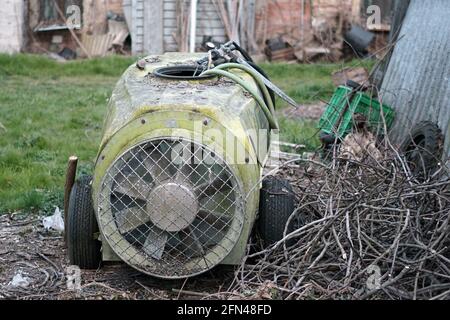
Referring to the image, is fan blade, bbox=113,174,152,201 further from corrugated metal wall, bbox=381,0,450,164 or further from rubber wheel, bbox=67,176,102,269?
corrugated metal wall, bbox=381,0,450,164

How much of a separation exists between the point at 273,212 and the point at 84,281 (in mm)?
1339

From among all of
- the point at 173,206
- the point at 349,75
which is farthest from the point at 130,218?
the point at 349,75

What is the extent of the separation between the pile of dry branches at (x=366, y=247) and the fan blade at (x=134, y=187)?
0.79 meters

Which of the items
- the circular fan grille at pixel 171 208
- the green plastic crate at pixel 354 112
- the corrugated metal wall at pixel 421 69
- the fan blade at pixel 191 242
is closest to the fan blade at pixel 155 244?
the circular fan grille at pixel 171 208

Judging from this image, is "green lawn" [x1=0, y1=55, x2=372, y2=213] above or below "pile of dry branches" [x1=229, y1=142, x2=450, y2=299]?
below

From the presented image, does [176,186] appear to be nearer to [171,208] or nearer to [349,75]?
[171,208]

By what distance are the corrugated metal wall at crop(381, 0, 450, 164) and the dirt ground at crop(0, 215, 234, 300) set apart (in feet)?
10.3

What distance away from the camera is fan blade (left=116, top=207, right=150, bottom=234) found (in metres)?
4.90

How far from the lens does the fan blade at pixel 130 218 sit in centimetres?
490

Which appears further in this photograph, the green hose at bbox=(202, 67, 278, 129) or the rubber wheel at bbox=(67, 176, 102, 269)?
the green hose at bbox=(202, 67, 278, 129)

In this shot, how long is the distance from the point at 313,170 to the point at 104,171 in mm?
2288

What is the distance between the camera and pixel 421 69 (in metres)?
8.05

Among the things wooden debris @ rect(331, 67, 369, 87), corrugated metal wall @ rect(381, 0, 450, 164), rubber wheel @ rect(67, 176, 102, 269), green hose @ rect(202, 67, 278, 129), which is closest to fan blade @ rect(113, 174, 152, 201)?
rubber wheel @ rect(67, 176, 102, 269)
